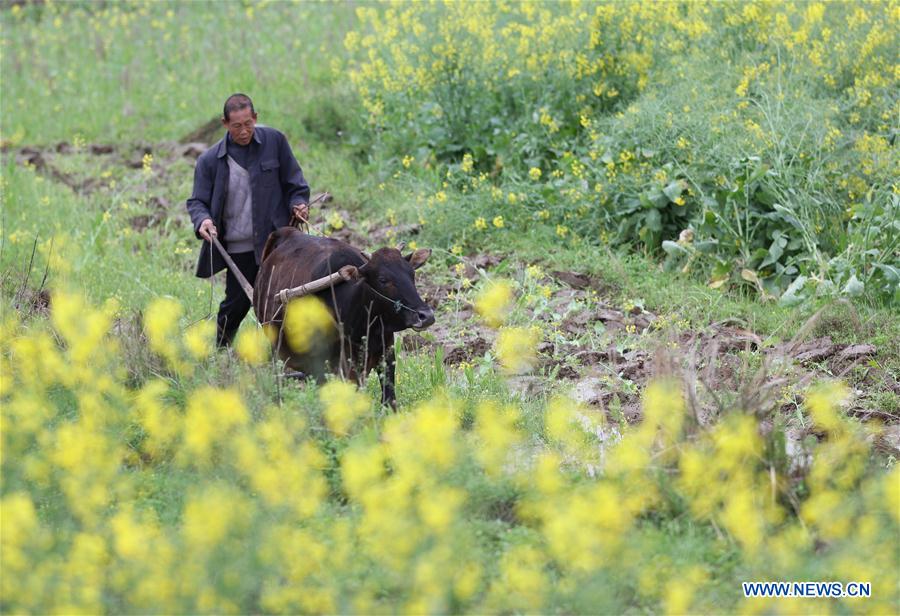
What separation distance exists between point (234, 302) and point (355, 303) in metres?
1.72

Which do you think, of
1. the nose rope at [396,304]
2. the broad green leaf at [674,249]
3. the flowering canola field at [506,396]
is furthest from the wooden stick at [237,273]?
the broad green leaf at [674,249]

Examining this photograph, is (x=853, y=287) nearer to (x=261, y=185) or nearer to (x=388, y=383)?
(x=388, y=383)

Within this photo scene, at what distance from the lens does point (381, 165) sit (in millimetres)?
13078

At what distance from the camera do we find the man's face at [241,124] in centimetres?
742

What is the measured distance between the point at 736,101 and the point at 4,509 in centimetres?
754

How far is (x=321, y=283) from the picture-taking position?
6383mm

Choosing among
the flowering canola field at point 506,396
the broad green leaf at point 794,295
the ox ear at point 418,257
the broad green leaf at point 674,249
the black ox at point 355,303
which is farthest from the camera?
the broad green leaf at point 674,249

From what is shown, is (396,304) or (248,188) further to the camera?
(248,188)

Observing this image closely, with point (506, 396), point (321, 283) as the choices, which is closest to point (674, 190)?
point (506, 396)

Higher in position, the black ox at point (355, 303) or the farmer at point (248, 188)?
the farmer at point (248, 188)

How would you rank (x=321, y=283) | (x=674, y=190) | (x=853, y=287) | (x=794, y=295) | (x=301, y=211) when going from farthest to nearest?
(x=674, y=190) → (x=794, y=295) → (x=853, y=287) → (x=301, y=211) → (x=321, y=283)

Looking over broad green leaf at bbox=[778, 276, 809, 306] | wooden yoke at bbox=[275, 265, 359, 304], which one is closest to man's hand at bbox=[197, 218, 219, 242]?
wooden yoke at bbox=[275, 265, 359, 304]

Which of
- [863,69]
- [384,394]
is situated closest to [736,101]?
[863,69]

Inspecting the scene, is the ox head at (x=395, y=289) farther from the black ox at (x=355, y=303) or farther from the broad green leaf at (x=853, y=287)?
the broad green leaf at (x=853, y=287)
